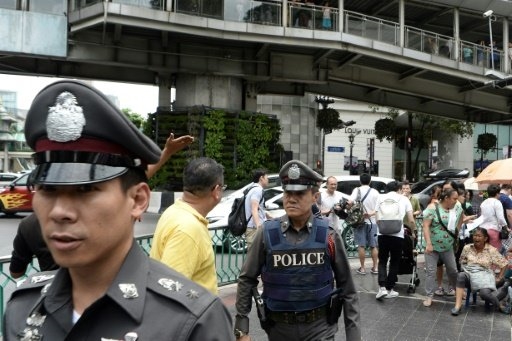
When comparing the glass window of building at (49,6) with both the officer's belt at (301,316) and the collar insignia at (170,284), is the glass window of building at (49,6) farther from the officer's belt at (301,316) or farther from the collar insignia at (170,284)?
the collar insignia at (170,284)

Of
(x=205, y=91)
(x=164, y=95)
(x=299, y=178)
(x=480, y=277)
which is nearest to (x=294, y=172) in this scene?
(x=299, y=178)

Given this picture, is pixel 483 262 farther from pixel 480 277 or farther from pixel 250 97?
pixel 250 97

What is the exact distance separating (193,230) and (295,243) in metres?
0.90

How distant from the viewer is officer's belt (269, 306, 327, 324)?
134 inches

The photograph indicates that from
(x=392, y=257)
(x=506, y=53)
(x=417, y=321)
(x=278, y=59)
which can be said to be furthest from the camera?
(x=506, y=53)

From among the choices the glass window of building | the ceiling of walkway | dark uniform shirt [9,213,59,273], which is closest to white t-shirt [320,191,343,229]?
dark uniform shirt [9,213,59,273]

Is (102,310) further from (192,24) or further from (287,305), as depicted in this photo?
(192,24)

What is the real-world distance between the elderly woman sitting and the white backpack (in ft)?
3.48

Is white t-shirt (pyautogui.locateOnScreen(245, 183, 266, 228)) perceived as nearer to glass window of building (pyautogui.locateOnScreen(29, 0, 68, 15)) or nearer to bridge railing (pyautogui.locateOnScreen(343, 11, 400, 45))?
bridge railing (pyautogui.locateOnScreen(343, 11, 400, 45))

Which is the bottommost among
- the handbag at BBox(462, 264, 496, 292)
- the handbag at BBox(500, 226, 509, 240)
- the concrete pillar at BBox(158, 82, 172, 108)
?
the handbag at BBox(462, 264, 496, 292)

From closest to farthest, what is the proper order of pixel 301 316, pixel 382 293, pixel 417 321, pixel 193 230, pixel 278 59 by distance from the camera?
pixel 193 230 < pixel 301 316 < pixel 417 321 < pixel 382 293 < pixel 278 59

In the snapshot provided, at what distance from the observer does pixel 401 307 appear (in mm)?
7613

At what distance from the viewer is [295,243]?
3570mm

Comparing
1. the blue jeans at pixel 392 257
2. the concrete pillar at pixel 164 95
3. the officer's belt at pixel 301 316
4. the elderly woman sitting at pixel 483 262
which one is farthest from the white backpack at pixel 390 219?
the concrete pillar at pixel 164 95
